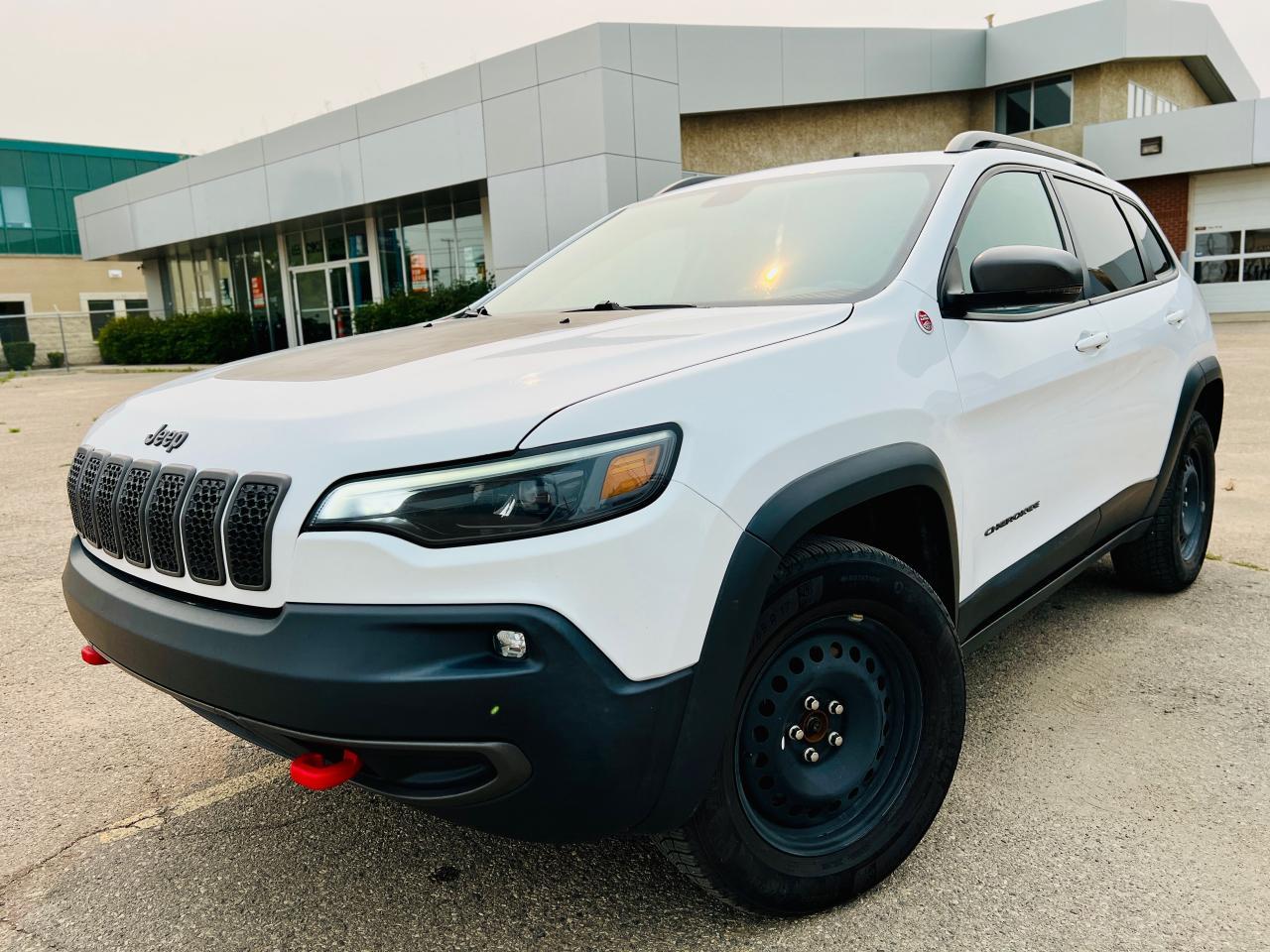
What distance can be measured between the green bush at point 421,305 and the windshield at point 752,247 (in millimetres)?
16322

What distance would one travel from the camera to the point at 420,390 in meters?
1.92

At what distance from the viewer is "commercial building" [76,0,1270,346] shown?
17594 millimetres

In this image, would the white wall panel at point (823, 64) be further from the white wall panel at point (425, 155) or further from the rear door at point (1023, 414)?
the rear door at point (1023, 414)

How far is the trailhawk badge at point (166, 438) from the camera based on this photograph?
2.07 metres

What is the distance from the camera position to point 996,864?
235 cm

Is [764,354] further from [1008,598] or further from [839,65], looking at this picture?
[839,65]

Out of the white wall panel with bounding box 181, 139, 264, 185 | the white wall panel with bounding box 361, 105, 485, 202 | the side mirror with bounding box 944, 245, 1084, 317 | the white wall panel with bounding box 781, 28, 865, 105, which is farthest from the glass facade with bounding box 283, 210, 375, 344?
the side mirror with bounding box 944, 245, 1084, 317

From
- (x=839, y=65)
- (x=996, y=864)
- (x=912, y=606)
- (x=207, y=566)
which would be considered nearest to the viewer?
(x=207, y=566)

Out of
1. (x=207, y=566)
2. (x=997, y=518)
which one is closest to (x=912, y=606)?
(x=997, y=518)

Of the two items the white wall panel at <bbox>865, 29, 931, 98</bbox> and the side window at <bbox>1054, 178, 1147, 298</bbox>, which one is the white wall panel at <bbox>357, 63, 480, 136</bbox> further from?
the side window at <bbox>1054, 178, 1147, 298</bbox>

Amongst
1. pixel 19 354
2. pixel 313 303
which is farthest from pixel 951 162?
pixel 19 354

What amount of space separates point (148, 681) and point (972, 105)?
93.3ft

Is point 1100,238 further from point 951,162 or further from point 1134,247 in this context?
point 951,162

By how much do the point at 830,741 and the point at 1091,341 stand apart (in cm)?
174
